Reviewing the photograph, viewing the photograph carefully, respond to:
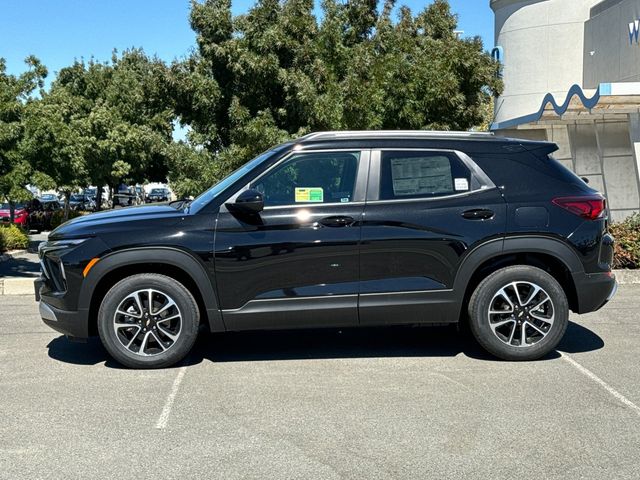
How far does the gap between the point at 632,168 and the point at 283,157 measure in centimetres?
1072

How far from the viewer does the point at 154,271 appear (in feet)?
19.2

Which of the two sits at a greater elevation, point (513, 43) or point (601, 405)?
point (513, 43)

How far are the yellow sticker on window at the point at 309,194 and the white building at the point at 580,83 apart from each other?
723 cm

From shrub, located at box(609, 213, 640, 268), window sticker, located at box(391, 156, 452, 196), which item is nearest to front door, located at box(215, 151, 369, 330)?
window sticker, located at box(391, 156, 452, 196)

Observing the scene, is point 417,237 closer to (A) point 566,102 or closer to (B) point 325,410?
(B) point 325,410

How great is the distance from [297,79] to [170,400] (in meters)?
9.95

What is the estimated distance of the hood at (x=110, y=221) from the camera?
575 centimetres

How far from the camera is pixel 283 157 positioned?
19.3ft

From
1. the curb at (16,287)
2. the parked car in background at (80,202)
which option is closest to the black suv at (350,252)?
the curb at (16,287)

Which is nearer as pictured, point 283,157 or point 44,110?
point 283,157

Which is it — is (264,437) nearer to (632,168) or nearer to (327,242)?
(327,242)

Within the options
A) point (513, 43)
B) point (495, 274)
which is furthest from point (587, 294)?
point (513, 43)

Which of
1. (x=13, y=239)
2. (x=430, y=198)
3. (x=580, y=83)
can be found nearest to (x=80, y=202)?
(x=13, y=239)

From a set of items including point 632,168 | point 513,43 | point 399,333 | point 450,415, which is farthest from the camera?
point 513,43
